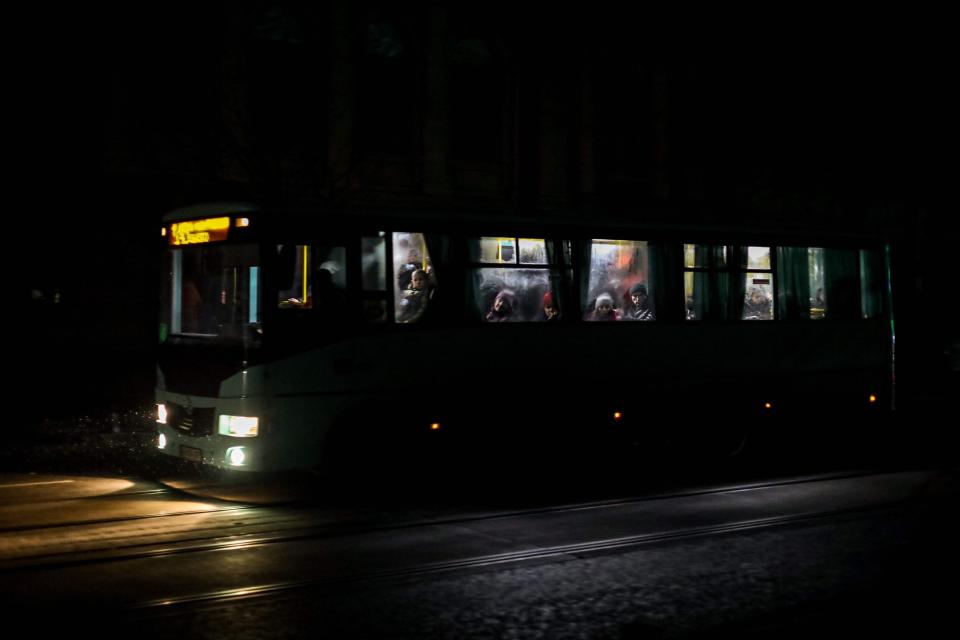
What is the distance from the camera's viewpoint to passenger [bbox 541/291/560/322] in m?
11.4

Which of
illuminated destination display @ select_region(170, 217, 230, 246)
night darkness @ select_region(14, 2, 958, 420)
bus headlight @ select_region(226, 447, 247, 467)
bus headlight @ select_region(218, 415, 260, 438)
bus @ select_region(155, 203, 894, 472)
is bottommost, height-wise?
bus headlight @ select_region(226, 447, 247, 467)

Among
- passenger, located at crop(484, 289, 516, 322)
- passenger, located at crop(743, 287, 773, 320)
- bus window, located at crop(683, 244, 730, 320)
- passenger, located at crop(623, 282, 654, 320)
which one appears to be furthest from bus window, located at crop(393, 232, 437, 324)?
passenger, located at crop(743, 287, 773, 320)

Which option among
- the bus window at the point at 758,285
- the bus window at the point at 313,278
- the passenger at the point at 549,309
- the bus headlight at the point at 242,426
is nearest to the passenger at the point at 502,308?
the passenger at the point at 549,309

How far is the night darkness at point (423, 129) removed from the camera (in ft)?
69.9

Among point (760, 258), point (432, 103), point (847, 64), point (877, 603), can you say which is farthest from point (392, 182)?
point (877, 603)

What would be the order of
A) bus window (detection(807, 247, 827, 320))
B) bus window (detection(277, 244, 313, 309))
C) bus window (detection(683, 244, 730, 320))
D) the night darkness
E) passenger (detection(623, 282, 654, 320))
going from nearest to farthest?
bus window (detection(277, 244, 313, 309)), passenger (detection(623, 282, 654, 320)), bus window (detection(683, 244, 730, 320)), bus window (detection(807, 247, 827, 320)), the night darkness

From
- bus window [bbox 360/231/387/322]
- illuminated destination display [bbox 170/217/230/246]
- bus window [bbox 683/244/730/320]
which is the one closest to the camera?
illuminated destination display [bbox 170/217/230/246]

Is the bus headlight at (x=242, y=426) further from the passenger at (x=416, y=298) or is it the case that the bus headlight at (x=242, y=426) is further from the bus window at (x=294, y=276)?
the passenger at (x=416, y=298)

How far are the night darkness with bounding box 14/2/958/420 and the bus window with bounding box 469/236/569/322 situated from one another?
252 inches

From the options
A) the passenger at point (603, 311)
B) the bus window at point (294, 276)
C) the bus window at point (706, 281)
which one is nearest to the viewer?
the bus window at point (294, 276)

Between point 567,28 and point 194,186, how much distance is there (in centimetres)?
1070

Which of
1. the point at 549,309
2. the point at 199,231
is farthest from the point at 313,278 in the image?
the point at 549,309

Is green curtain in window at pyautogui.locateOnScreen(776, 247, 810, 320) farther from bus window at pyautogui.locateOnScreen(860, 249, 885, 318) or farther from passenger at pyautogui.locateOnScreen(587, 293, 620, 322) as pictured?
passenger at pyautogui.locateOnScreen(587, 293, 620, 322)

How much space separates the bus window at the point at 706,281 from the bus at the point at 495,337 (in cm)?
2
